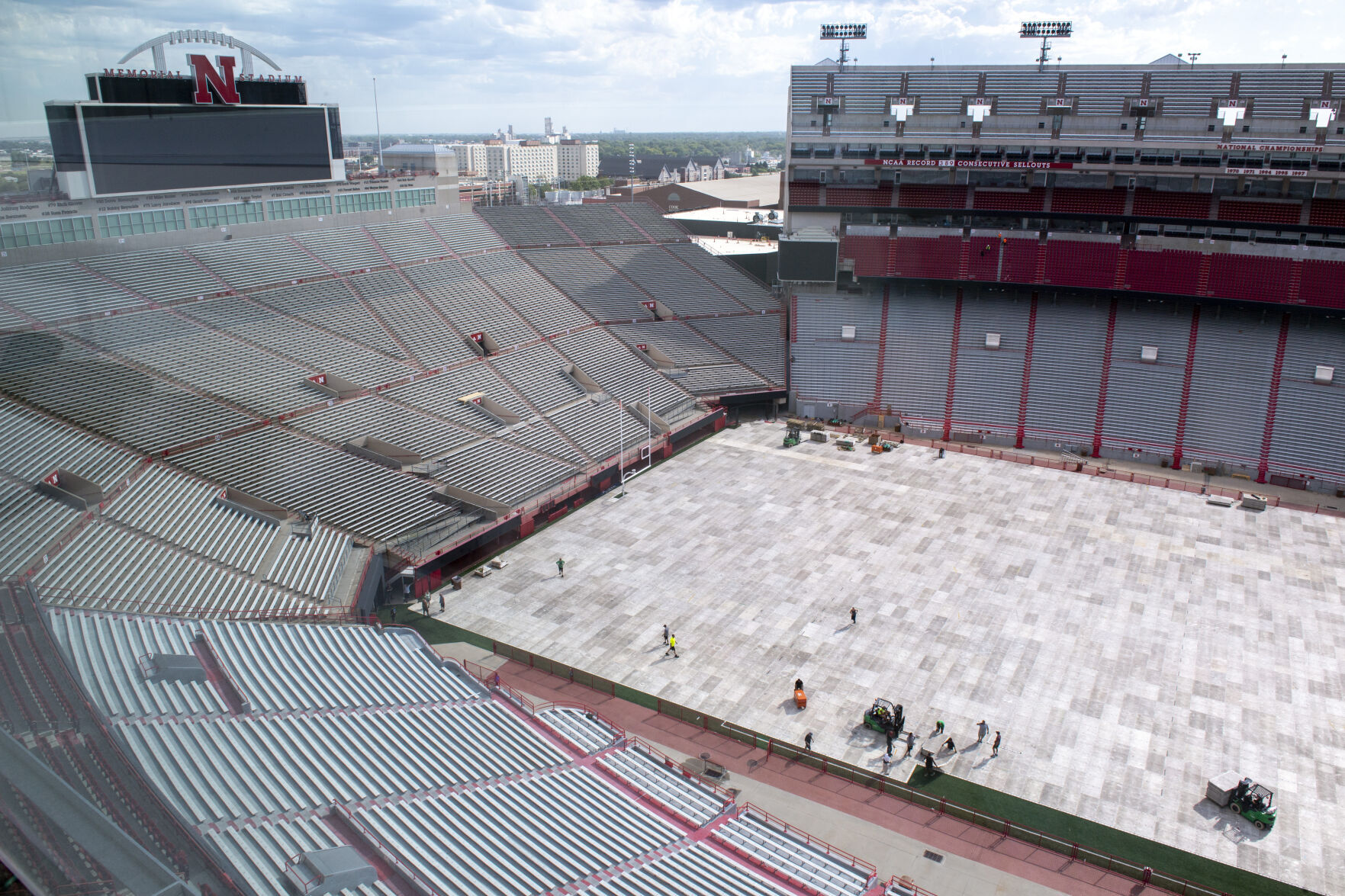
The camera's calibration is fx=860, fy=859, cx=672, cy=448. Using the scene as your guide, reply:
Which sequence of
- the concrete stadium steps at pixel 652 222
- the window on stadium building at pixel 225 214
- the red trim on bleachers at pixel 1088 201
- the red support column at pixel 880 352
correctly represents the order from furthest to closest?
the concrete stadium steps at pixel 652 222
the red support column at pixel 880 352
the red trim on bleachers at pixel 1088 201
the window on stadium building at pixel 225 214

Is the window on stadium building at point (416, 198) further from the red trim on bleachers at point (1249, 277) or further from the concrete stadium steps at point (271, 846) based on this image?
the red trim on bleachers at point (1249, 277)

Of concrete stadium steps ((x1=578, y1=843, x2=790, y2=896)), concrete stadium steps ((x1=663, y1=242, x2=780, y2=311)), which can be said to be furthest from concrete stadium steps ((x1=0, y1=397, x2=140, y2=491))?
concrete stadium steps ((x1=663, y1=242, x2=780, y2=311))

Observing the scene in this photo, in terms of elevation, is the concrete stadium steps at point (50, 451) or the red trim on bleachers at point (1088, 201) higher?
the red trim on bleachers at point (1088, 201)

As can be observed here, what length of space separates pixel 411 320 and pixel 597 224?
19.0 metres

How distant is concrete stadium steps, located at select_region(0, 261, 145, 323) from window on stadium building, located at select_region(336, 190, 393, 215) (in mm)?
12523

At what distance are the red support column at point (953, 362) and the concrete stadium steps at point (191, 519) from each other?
2869 centimetres

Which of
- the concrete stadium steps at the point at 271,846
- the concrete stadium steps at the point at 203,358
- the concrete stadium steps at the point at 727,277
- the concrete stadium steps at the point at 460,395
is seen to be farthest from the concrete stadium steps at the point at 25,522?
the concrete stadium steps at the point at 727,277

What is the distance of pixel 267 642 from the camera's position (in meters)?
17.5

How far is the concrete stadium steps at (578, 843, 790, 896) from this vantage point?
1226 centimetres

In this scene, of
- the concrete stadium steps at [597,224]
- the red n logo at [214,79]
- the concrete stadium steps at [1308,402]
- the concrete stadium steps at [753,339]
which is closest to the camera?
the red n logo at [214,79]

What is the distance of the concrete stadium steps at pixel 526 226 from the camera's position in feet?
156

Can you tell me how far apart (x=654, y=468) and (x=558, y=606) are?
11.3 meters

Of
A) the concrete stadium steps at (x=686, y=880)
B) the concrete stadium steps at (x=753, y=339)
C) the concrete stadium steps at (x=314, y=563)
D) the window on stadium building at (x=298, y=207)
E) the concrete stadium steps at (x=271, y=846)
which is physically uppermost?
the window on stadium building at (x=298, y=207)

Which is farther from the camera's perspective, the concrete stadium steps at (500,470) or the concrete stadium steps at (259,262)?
the concrete stadium steps at (259,262)
